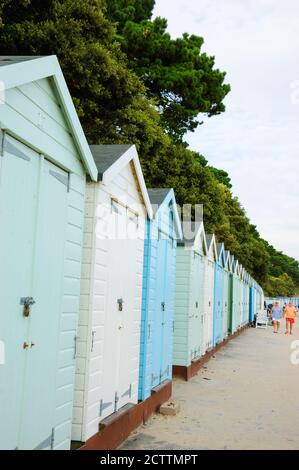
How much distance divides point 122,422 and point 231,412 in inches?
114

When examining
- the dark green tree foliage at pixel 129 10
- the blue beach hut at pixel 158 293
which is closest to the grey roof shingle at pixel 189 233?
the blue beach hut at pixel 158 293

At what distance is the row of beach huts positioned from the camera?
3.65 metres

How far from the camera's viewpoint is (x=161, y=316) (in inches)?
342

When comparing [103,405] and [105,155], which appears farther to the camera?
[105,155]

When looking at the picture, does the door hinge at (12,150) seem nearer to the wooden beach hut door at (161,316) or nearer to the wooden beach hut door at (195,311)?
the wooden beach hut door at (161,316)

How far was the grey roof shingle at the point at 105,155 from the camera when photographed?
5499 mm

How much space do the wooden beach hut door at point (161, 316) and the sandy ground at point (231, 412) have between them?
72 centimetres

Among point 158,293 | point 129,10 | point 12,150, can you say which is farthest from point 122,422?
point 129,10

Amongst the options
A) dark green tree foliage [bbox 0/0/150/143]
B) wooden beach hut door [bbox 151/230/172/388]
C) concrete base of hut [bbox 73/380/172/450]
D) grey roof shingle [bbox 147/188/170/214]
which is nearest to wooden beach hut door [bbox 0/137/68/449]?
concrete base of hut [bbox 73/380/172/450]

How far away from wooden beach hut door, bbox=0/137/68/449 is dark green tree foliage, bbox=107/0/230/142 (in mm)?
16924

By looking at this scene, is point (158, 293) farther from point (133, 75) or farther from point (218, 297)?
point (218, 297)
